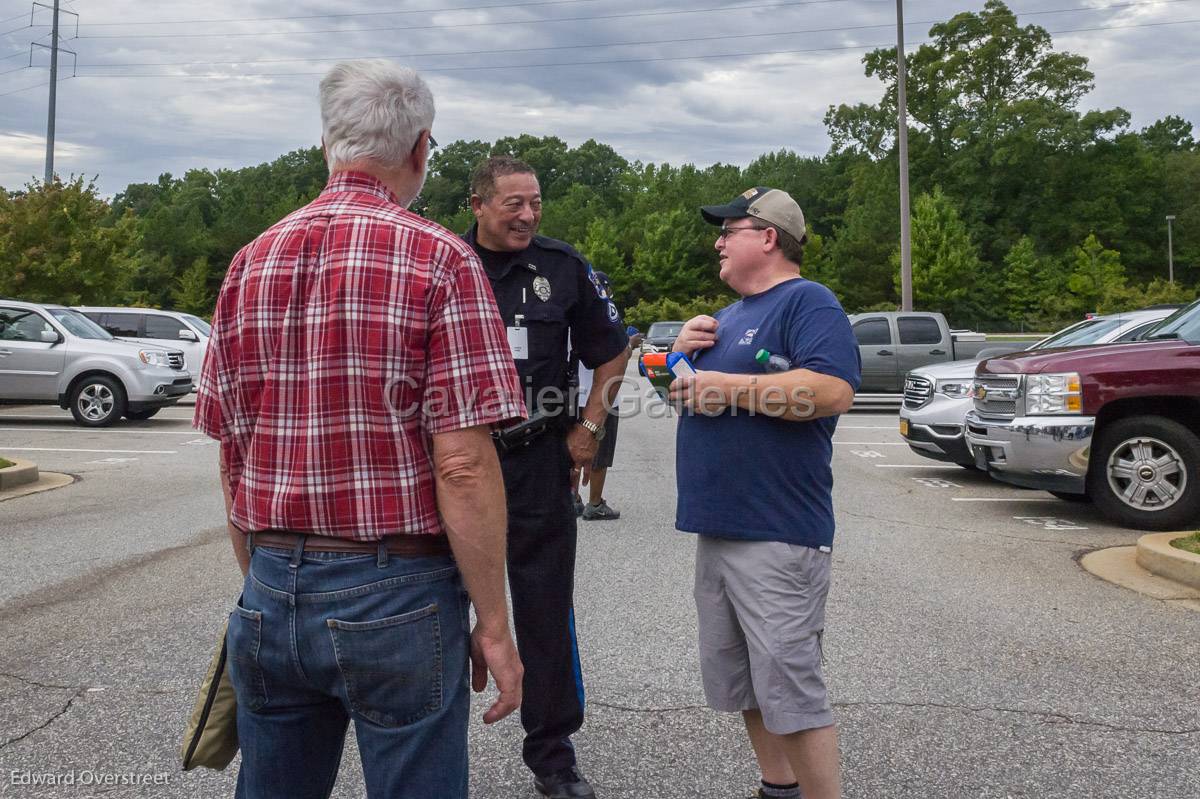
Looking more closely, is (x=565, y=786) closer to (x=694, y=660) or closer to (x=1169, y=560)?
(x=694, y=660)

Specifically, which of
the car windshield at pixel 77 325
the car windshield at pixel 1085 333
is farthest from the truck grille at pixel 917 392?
the car windshield at pixel 77 325

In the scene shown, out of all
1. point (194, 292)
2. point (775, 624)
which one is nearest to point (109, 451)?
point (775, 624)

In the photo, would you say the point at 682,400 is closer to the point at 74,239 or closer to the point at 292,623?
the point at 292,623

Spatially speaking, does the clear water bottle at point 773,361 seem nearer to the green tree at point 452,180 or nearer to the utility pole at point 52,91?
the utility pole at point 52,91

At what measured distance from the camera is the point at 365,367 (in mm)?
1911

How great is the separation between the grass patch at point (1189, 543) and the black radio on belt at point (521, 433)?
16.0 ft

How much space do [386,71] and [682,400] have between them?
136 centimetres

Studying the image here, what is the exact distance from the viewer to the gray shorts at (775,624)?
9.33 ft

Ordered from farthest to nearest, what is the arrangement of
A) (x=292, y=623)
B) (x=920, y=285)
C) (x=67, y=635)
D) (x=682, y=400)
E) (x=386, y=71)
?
(x=920, y=285), (x=67, y=635), (x=682, y=400), (x=386, y=71), (x=292, y=623)

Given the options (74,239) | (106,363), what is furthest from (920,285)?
(106,363)

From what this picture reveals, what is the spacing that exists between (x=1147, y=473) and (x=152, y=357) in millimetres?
14370

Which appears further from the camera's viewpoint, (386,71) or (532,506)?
(532,506)

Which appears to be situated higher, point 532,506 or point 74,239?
point 74,239

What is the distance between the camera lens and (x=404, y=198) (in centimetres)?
218
